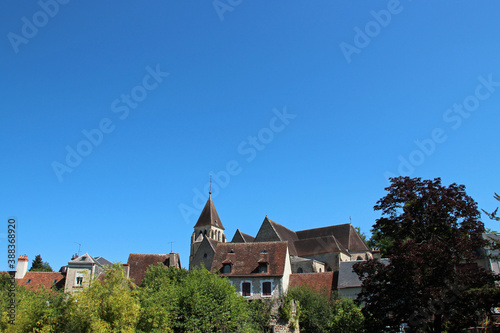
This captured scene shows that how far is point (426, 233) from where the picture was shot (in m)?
19.8

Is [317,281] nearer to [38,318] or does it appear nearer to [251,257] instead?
[251,257]

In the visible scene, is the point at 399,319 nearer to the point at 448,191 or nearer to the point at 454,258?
the point at 454,258

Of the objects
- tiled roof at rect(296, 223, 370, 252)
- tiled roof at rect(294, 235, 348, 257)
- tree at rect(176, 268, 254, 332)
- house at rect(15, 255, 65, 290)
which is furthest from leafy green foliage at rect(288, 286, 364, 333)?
house at rect(15, 255, 65, 290)

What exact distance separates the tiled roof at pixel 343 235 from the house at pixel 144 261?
58.0ft

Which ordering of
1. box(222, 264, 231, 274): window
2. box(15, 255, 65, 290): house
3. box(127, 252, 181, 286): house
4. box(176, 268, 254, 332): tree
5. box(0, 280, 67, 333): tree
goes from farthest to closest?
1. box(127, 252, 181, 286): house
2. box(15, 255, 65, 290): house
3. box(222, 264, 231, 274): window
4. box(176, 268, 254, 332): tree
5. box(0, 280, 67, 333): tree

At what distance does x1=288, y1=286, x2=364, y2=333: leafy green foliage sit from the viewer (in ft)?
79.3

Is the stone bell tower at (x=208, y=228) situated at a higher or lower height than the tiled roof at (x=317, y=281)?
higher

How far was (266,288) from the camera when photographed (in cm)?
3278

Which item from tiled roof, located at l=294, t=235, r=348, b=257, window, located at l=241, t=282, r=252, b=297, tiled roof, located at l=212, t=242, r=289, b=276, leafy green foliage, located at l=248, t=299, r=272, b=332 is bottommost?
leafy green foliage, located at l=248, t=299, r=272, b=332

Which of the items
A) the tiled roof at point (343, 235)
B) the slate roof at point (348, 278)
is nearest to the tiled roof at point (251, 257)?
the slate roof at point (348, 278)

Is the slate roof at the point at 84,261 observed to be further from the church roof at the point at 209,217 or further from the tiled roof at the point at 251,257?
the church roof at the point at 209,217

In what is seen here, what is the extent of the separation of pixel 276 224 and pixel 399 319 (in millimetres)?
31573

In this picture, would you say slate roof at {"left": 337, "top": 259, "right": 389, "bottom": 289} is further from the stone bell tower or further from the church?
the stone bell tower

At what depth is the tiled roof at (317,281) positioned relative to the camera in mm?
34581
